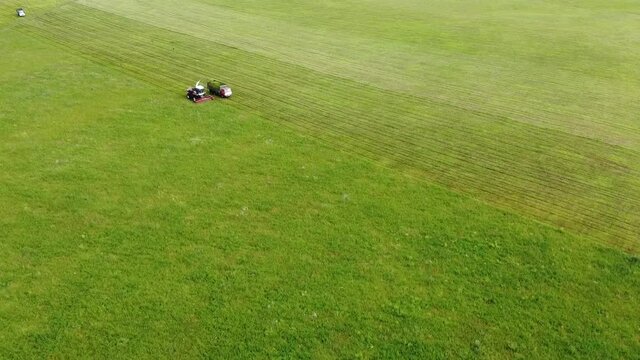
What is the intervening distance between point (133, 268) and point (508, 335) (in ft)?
56.5

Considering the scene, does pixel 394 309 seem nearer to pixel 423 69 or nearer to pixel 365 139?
pixel 365 139

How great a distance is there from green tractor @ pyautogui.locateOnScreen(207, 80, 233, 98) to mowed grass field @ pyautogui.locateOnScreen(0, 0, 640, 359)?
6.89 feet

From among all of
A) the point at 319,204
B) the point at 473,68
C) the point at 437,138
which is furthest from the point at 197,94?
the point at 473,68

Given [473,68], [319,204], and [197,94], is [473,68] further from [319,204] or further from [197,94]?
[319,204]

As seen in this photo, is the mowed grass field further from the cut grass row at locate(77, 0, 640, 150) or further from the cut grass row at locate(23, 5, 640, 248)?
the cut grass row at locate(77, 0, 640, 150)

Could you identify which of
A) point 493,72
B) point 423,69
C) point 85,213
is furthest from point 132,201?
point 493,72

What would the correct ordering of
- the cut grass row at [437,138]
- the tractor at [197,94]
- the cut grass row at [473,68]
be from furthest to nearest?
the tractor at [197,94] → the cut grass row at [473,68] → the cut grass row at [437,138]

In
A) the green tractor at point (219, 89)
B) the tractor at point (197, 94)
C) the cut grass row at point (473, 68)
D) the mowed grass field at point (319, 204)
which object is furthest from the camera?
the green tractor at point (219, 89)

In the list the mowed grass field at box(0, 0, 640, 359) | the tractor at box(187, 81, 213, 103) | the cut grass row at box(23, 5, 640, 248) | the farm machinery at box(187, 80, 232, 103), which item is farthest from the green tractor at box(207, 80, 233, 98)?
the mowed grass field at box(0, 0, 640, 359)

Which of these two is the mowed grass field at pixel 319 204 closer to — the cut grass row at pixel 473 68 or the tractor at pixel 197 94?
the cut grass row at pixel 473 68

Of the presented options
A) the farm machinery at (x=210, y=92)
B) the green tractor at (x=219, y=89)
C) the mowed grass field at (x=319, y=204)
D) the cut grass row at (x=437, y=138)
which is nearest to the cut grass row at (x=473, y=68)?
the mowed grass field at (x=319, y=204)

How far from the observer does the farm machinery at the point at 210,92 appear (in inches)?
1666

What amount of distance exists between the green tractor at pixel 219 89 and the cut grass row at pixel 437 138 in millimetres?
1283

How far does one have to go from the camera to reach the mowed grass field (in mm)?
21766
